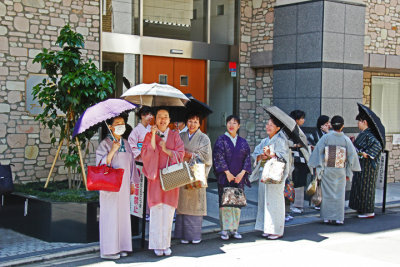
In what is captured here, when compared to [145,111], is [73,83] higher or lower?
higher

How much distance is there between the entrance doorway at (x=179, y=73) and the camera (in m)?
11.3

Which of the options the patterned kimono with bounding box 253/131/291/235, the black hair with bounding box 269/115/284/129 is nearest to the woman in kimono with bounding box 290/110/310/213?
the black hair with bounding box 269/115/284/129

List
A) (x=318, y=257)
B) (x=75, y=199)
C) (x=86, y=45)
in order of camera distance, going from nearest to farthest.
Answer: (x=318, y=257) → (x=75, y=199) → (x=86, y=45)

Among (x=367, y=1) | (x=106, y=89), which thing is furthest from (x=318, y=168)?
(x=367, y=1)

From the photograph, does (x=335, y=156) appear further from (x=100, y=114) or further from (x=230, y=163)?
(x=100, y=114)

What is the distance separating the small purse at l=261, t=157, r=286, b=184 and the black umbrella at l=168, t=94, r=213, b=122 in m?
1.19

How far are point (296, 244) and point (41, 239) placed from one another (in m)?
3.61

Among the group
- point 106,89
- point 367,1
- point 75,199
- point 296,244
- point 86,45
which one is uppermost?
point 367,1

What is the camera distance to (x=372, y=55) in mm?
12383

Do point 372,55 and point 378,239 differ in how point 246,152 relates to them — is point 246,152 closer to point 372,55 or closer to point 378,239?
point 378,239

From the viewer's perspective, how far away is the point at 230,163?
7.62 metres

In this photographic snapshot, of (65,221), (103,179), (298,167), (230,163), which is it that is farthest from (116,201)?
(298,167)

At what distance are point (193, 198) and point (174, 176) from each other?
76 cm

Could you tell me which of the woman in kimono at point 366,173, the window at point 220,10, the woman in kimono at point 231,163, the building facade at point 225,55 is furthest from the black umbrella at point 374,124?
the window at point 220,10
